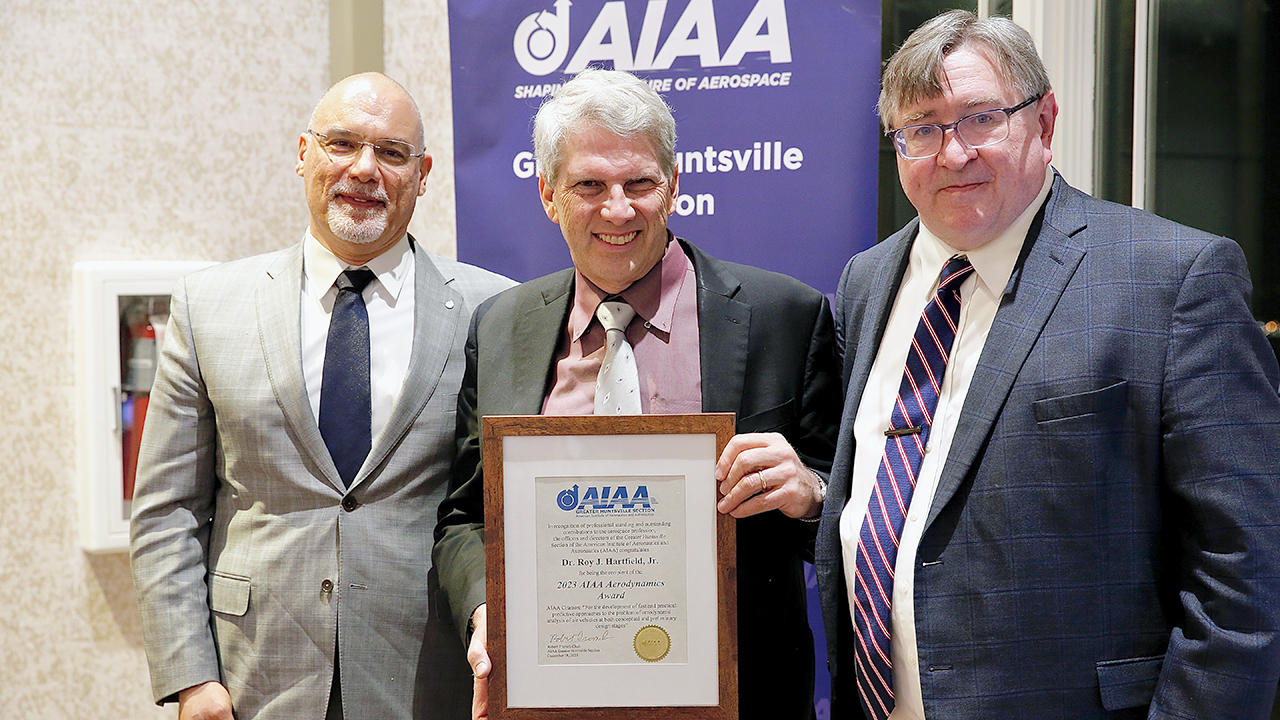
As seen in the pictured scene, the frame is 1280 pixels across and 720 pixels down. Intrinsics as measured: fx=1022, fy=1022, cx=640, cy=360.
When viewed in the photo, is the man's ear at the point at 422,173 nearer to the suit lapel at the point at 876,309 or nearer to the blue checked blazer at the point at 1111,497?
the suit lapel at the point at 876,309

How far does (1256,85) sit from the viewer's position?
2.63 metres

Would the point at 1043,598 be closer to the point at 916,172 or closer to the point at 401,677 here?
the point at 916,172

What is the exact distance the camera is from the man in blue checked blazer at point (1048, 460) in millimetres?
1514

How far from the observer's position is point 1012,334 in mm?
1661

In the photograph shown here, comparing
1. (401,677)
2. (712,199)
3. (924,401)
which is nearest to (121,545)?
(401,677)

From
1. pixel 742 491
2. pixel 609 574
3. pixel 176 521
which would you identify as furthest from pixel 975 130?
pixel 176 521

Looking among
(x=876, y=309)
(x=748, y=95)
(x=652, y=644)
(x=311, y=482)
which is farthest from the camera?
(x=748, y=95)

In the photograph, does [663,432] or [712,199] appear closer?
[663,432]

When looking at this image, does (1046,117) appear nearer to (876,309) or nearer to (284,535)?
(876,309)

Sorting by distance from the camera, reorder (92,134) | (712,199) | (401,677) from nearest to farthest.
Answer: (401,677) < (712,199) < (92,134)

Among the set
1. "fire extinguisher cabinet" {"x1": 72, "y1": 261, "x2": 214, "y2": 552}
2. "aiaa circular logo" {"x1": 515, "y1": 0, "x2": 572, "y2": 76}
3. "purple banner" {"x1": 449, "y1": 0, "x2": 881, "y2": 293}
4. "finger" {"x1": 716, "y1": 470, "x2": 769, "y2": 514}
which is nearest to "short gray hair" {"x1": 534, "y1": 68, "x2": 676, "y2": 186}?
"finger" {"x1": 716, "y1": 470, "x2": 769, "y2": 514}

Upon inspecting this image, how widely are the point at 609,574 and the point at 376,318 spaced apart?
0.97 m

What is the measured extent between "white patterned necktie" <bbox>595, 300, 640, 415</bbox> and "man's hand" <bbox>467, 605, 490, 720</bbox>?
459mm

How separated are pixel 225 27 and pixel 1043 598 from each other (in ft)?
10.4
